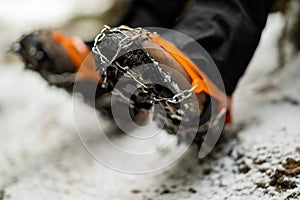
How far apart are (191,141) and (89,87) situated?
11.1 inches

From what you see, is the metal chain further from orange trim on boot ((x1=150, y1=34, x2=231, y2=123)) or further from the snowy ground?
the snowy ground

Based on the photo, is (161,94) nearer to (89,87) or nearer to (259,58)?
(89,87)

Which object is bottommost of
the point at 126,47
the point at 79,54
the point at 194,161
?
the point at 194,161

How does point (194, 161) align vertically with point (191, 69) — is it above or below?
below

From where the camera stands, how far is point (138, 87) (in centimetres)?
77

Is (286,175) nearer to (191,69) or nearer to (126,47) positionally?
(191,69)

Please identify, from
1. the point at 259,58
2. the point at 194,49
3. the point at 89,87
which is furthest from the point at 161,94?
the point at 259,58

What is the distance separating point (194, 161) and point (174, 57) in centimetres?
29

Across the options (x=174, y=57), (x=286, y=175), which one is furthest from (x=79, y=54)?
(x=286, y=175)

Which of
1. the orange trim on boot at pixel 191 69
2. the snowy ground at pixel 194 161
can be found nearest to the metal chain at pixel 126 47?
the orange trim on boot at pixel 191 69

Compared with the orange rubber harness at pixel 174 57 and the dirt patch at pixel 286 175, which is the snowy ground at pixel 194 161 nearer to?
the dirt patch at pixel 286 175

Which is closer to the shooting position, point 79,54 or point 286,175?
point 286,175

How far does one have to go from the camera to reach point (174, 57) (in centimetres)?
77

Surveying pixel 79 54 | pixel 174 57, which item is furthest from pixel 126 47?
pixel 79 54
